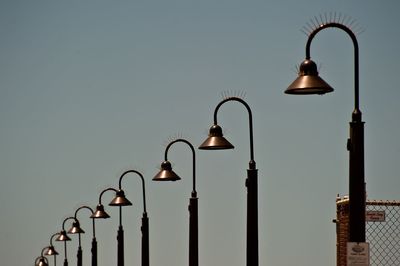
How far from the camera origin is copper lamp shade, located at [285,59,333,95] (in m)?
→ 9.42

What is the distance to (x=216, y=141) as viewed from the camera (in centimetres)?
1479

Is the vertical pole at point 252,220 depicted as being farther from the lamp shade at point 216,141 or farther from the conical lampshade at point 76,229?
the conical lampshade at point 76,229

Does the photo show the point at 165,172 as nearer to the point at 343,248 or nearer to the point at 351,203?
the point at 343,248

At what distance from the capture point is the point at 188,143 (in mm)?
18422

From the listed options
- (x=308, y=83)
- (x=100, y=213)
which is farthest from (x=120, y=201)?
(x=308, y=83)

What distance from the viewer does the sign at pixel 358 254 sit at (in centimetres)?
768

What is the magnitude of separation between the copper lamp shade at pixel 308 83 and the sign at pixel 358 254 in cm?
233

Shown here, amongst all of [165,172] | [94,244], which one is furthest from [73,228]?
[165,172]

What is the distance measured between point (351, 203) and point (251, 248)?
15.4 ft

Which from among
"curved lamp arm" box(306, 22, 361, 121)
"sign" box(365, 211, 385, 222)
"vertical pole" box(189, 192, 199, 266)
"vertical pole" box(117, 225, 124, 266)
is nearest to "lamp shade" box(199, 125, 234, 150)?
"vertical pole" box(189, 192, 199, 266)

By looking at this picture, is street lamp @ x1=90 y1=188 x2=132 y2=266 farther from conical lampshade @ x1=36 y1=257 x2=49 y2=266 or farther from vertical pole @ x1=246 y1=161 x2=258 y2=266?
conical lampshade @ x1=36 y1=257 x2=49 y2=266

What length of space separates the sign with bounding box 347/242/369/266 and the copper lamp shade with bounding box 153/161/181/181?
10448 mm

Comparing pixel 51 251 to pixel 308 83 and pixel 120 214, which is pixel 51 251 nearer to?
pixel 120 214

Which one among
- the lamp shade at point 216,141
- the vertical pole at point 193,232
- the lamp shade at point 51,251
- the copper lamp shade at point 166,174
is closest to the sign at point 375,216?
the lamp shade at point 216,141
